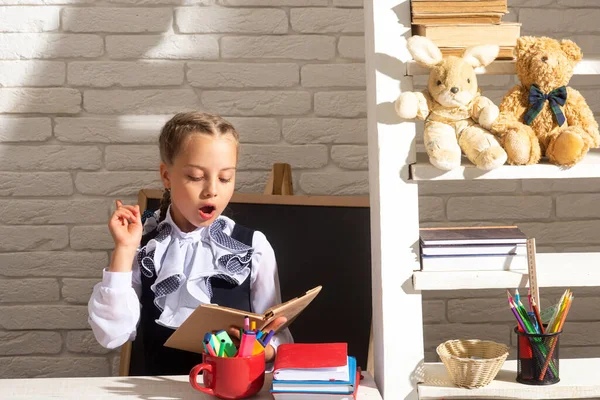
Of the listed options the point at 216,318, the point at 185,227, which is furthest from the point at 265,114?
the point at 216,318

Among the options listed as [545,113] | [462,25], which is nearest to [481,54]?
[462,25]

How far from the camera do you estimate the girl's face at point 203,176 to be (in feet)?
5.72

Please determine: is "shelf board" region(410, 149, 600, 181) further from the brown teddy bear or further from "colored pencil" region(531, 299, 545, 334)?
"colored pencil" region(531, 299, 545, 334)

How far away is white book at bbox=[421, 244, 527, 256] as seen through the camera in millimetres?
1563

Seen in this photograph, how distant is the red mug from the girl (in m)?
0.25

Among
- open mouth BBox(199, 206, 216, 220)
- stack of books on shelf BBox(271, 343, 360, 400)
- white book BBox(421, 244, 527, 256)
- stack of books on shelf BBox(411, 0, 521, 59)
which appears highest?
stack of books on shelf BBox(411, 0, 521, 59)

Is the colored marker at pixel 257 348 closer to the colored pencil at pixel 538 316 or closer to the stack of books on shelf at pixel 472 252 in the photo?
the stack of books on shelf at pixel 472 252

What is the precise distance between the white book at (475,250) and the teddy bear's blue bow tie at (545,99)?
25cm

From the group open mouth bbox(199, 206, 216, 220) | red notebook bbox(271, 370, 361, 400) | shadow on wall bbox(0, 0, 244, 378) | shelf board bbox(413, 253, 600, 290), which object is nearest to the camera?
red notebook bbox(271, 370, 361, 400)

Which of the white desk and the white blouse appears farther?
the white blouse

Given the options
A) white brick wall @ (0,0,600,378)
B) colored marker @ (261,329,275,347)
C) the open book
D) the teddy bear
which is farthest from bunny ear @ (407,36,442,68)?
white brick wall @ (0,0,600,378)

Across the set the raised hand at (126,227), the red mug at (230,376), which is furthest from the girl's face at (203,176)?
the red mug at (230,376)

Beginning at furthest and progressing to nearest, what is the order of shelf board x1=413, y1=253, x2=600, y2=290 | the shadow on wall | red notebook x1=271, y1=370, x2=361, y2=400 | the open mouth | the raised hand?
the shadow on wall, the open mouth, the raised hand, shelf board x1=413, y1=253, x2=600, y2=290, red notebook x1=271, y1=370, x2=361, y2=400

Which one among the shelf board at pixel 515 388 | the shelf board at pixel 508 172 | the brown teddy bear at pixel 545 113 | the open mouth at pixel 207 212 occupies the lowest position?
the shelf board at pixel 515 388
